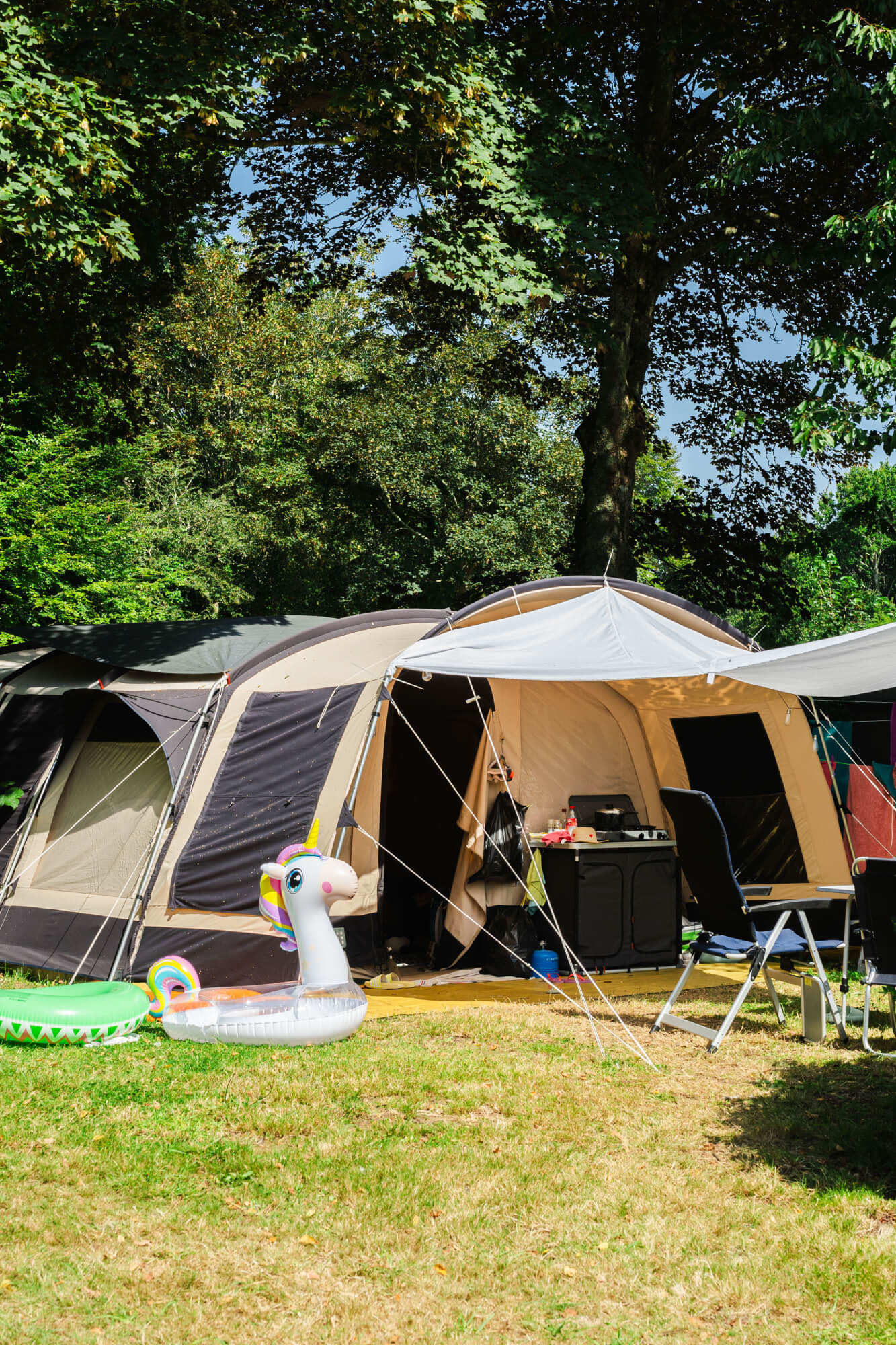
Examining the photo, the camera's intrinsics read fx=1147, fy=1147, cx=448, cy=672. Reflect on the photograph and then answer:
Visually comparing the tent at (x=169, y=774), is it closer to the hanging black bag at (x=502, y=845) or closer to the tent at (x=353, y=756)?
the tent at (x=353, y=756)

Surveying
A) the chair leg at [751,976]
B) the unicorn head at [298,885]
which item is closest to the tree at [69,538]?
the unicorn head at [298,885]

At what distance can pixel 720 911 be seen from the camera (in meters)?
5.13

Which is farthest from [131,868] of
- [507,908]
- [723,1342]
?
[723,1342]

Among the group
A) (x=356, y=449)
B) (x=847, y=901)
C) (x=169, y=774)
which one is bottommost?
Result: (x=847, y=901)

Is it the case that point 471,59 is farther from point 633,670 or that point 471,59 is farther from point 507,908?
point 507,908

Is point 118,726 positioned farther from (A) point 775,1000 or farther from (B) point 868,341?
(B) point 868,341

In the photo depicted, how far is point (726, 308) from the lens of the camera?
42.2 feet

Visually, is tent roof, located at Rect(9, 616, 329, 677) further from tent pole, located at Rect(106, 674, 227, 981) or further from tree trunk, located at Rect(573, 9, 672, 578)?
tree trunk, located at Rect(573, 9, 672, 578)

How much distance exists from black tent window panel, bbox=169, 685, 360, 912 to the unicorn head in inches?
21.3

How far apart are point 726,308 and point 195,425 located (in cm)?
1146

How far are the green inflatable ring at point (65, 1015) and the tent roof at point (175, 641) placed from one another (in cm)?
210

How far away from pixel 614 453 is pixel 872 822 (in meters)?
4.15

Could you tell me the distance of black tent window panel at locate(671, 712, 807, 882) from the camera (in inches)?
298

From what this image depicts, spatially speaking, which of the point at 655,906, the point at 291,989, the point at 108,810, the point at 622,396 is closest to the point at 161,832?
the point at 108,810
